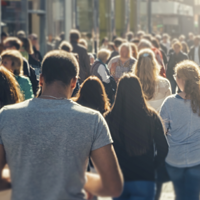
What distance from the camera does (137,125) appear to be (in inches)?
134

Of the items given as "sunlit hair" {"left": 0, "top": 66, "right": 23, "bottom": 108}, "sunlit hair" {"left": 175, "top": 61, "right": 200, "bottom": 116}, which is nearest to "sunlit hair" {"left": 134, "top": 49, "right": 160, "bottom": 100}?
"sunlit hair" {"left": 175, "top": 61, "right": 200, "bottom": 116}

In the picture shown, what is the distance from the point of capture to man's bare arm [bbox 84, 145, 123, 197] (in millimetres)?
2203

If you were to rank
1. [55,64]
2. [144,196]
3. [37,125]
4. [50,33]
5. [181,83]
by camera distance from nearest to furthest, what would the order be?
[37,125]
[55,64]
[144,196]
[181,83]
[50,33]

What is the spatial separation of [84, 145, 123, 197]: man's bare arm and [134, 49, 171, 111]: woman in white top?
A: 10.8 ft

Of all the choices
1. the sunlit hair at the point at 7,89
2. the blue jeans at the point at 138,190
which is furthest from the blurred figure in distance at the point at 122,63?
the blue jeans at the point at 138,190

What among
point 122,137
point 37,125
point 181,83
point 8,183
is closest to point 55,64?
point 37,125

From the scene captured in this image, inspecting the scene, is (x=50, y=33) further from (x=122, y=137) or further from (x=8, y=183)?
(x=8, y=183)

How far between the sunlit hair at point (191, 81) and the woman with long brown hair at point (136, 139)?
0.66 metres

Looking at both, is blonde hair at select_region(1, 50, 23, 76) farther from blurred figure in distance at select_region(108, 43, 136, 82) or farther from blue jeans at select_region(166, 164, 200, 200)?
blurred figure in distance at select_region(108, 43, 136, 82)

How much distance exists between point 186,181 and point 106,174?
6.01 ft

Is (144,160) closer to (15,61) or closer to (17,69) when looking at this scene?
(17,69)

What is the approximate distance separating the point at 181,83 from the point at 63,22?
14.6 metres

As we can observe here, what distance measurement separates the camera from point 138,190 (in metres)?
3.31

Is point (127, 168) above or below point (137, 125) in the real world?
below
